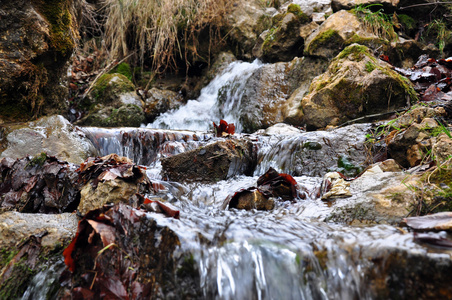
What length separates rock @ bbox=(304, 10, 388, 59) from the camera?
4961 millimetres

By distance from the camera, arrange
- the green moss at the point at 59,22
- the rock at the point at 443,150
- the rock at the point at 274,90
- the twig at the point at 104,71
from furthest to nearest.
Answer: the twig at the point at 104,71, the rock at the point at 274,90, the green moss at the point at 59,22, the rock at the point at 443,150

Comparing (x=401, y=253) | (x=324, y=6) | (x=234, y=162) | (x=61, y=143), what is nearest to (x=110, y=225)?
(x=401, y=253)

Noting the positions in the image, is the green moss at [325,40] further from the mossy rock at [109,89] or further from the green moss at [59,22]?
the mossy rock at [109,89]

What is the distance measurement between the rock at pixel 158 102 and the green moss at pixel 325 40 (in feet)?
12.1

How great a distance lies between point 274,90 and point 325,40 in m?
1.25

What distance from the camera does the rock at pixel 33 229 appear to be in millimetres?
1539

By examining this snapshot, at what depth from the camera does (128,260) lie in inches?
50.4

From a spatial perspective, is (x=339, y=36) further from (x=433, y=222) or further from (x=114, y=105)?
(x=114, y=105)

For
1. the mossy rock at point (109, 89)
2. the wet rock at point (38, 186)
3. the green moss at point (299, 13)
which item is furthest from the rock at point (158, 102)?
the wet rock at point (38, 186)

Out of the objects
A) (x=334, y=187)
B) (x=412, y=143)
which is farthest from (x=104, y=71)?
(x=412, y=143)

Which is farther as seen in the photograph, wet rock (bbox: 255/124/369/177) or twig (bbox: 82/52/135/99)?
twig (bbox: 82/52/135/99)

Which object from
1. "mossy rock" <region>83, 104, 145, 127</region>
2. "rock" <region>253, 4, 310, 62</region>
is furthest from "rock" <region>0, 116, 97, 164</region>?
"rock" <region>253, 4, 310, 62</region>

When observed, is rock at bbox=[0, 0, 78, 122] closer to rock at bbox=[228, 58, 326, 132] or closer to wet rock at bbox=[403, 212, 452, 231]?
rock at bbox=[228, 58, 326, 132]

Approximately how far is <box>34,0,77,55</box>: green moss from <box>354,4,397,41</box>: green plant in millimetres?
4753
